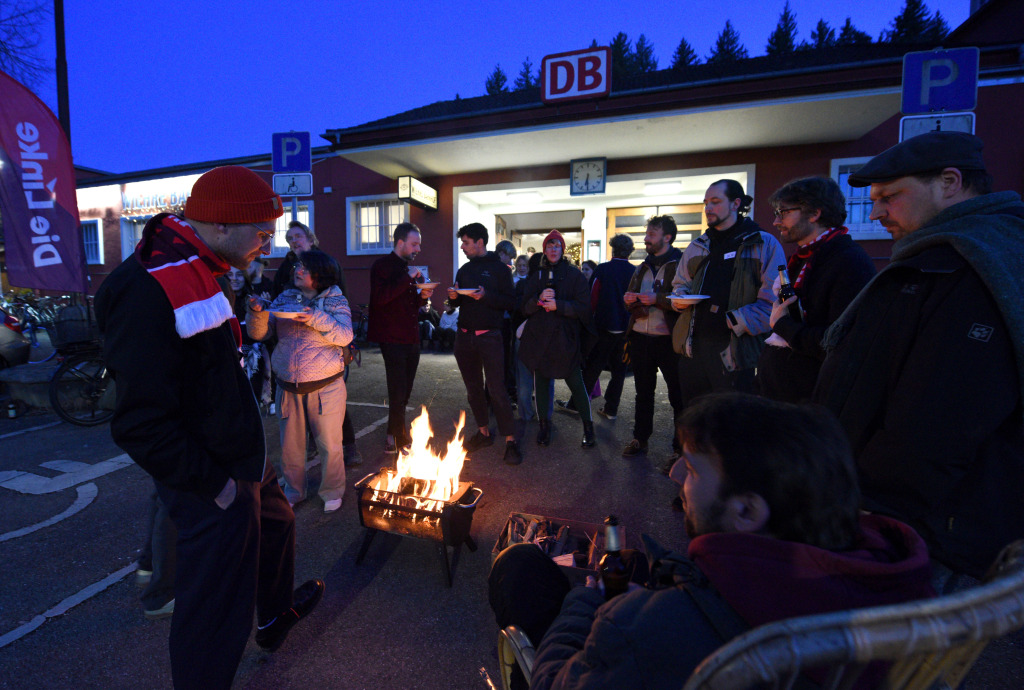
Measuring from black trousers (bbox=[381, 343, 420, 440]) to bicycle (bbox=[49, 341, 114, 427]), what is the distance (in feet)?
12.9

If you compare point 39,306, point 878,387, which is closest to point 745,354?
point 878,387

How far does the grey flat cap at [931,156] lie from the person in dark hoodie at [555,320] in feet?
10.2

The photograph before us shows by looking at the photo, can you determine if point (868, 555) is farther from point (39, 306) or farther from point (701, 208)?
point (39, 306)

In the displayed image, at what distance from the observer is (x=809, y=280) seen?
8.80ft

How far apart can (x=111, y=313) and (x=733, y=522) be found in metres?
2.01

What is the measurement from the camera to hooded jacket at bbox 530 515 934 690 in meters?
0.90

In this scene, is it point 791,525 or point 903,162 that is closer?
point 791,525

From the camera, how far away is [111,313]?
1.63 metres

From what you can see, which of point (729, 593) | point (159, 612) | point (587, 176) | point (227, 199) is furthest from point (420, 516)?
point (587, 176)

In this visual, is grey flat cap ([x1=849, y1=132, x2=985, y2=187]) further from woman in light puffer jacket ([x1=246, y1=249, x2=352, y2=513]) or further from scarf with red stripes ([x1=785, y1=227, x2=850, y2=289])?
woman in light puffer jacket ([x1=246, y1=249, x2=352, y2=513])

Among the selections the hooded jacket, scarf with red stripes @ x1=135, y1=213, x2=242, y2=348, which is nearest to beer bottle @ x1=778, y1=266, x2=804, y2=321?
the hooded jacket

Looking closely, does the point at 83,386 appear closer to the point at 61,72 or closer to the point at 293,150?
the point at 293,150

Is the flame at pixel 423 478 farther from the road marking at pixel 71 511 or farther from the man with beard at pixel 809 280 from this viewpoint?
the road marking at pixel 71 511

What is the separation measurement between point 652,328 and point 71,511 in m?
4.98
